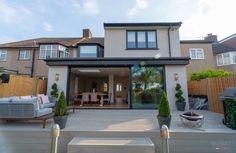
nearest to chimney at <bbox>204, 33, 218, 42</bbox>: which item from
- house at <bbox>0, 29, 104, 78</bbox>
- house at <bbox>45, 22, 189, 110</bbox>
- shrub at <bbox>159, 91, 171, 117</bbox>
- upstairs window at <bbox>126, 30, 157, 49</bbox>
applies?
house at <bbox>45, 22, 189, 110</bbox>

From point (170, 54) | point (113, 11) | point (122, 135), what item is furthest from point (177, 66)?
point (122, 135)

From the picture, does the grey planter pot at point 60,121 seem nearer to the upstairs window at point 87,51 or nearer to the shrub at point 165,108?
the shrub at point 165,108

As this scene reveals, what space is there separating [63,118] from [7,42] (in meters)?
18.2

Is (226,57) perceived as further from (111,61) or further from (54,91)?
(54,91)

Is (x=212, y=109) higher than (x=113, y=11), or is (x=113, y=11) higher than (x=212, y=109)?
(x=113, y=11)

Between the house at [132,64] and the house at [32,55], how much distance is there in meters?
1.41

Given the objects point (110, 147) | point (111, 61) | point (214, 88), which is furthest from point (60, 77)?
point (214, 88)

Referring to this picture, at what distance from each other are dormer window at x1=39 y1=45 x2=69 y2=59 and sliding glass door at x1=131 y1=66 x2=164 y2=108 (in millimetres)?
8597

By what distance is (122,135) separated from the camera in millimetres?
4426

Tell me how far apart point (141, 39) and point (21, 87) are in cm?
999

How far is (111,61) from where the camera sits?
928cm

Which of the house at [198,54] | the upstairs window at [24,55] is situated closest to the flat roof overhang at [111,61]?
the upstairs window at [24,55]

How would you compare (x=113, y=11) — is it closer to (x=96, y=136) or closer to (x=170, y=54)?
(x=170, y=54)

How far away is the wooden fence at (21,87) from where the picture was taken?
7070 mm
